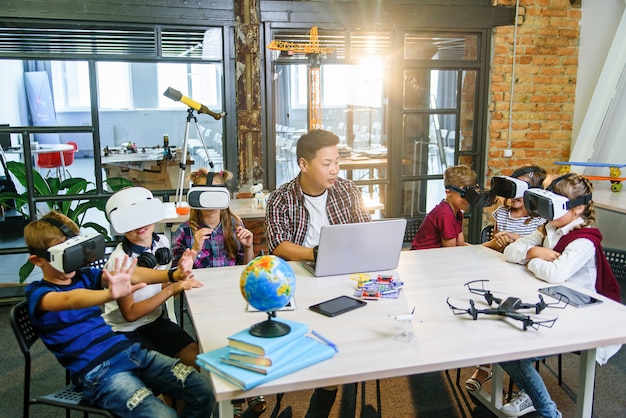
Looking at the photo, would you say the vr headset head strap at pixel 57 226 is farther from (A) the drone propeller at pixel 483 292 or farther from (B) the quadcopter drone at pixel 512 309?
(A) the drone propeller at pixel 483 292

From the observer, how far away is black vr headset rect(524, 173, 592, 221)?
2469 millimetres

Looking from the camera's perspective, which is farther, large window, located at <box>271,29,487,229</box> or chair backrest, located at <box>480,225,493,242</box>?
large window, located at <box>271,29,487,229</box>

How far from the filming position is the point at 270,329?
1.77 meters

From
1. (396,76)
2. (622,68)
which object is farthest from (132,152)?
(622,68)

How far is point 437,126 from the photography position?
5.23 meters

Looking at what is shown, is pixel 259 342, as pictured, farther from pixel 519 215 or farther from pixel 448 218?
pixel 519 215

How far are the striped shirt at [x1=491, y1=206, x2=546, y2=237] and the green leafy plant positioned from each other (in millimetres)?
2757

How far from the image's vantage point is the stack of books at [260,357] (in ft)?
5.48

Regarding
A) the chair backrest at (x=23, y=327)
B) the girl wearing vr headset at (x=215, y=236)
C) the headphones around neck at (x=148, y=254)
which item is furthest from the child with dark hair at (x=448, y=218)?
the chair backrest at (x=23, y=327)

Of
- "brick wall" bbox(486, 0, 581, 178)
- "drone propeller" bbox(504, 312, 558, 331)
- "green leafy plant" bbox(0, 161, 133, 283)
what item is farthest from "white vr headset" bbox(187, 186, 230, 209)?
"brick wall" bbox(486, 0, 581, 178)

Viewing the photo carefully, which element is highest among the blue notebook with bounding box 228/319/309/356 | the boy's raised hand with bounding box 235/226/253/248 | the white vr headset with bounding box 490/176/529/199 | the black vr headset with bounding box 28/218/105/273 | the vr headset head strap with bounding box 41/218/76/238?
the white vr headset with bounding box 490/176/529/199

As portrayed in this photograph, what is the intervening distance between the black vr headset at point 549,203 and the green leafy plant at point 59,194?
3039mm

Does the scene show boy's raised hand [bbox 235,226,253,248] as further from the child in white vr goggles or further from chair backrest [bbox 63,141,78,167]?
chair backrest [bbox 63,141,78,167]

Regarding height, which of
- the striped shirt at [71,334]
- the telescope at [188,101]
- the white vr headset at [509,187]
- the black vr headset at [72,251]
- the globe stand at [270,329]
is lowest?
the striped shirt at [71,334]
